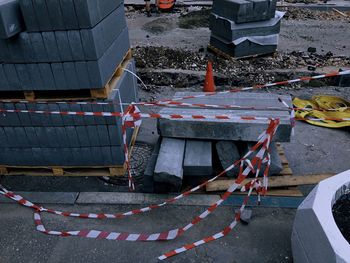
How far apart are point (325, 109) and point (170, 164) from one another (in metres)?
3.90

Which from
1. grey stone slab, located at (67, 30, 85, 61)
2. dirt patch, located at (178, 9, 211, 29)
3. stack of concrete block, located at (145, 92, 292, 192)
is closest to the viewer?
grey stone slab, located at (67, 30, 85, 61)

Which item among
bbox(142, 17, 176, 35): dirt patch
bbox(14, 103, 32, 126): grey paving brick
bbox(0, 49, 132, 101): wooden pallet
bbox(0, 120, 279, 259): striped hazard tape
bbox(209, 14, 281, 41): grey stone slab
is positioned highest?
bbox(0, 49, 132, 101): wooden pallet

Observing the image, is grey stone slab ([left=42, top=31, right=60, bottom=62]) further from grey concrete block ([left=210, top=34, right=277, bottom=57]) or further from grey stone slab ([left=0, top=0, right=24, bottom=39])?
grey concrete block ([left=210, top=34, right=277, bottom=57])

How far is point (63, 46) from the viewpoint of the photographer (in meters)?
3.93

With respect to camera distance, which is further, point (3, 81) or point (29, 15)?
point (3, 81)

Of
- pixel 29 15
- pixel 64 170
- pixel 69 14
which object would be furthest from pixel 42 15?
pixel 64 170

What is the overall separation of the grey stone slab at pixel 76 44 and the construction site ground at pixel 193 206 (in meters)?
1.97

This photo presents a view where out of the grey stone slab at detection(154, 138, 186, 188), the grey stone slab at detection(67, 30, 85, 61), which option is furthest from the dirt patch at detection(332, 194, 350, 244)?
the grey stone slab at detection(67, 30, 85, 61)

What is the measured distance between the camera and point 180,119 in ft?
15.0

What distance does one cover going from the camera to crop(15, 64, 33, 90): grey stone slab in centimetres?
412

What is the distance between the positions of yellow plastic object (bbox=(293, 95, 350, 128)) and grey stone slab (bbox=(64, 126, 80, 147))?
4187mm

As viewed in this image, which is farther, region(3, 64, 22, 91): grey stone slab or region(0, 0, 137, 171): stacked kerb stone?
region(3, 64, 22, 91): grey stone slab

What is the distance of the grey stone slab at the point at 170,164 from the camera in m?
4.24

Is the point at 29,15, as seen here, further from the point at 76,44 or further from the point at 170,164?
the point at 170,164
